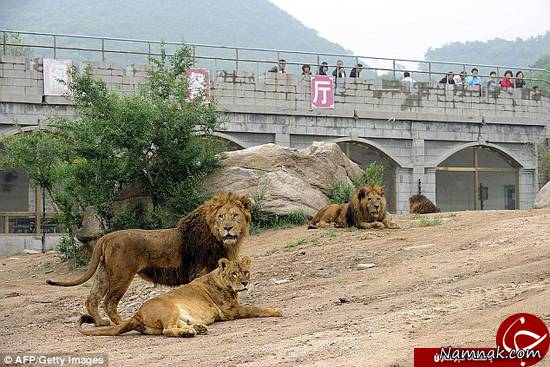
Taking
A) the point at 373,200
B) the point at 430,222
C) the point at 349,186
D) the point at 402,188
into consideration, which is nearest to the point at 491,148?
the point at 402,188

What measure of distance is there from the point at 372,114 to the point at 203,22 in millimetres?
137853

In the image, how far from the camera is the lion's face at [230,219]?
1018 centimetres

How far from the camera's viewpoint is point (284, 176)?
18.5 metres

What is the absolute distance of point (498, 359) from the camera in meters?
6.12

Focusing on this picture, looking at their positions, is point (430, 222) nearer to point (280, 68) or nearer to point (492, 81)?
point (280, 68)

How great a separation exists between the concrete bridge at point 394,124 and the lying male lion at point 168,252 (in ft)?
46.8

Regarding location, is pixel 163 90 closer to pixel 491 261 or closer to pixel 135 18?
pixel 491 261

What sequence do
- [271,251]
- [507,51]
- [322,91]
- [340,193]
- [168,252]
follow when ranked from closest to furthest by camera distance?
[168,252] < [271,251] < [340,193] < [322,91] < [507,51]

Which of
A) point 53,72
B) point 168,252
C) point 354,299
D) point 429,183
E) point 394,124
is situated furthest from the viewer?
point 429,183

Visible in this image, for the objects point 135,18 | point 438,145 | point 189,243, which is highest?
point 135,18

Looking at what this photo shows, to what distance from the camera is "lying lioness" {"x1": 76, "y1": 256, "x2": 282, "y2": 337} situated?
28.7ft

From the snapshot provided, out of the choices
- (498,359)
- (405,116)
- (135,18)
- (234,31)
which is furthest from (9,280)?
(234,31)

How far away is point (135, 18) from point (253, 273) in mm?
136687

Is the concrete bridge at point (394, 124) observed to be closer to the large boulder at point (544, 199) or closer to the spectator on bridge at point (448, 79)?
the spectator on bridge at point (448, 79)
